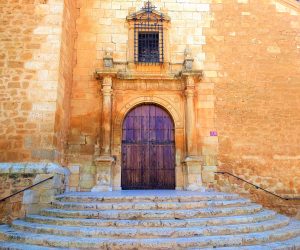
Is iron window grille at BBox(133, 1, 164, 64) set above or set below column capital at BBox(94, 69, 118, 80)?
above

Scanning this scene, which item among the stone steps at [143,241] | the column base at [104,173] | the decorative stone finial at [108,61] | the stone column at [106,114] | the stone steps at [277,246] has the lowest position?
the stone steps at [277,246]

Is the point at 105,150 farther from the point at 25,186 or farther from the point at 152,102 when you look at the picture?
the point at 25,186

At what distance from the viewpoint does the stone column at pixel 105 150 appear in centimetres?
702

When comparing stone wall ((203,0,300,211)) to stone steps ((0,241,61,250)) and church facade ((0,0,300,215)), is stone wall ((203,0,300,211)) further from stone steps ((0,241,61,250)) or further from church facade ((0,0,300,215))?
stone steps ((0,241,61,250))

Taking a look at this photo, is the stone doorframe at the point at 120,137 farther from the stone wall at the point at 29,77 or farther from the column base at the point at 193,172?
the stone wall at the point at 29,77

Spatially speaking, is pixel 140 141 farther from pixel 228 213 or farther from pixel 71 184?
pixel 228 213

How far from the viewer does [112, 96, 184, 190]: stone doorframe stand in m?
7.32

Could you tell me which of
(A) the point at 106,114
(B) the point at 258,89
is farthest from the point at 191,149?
(B) the point at 258,89

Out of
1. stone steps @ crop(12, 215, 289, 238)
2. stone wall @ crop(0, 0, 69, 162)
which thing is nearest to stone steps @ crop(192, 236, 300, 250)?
stone steps @ crop(12, 215, 289, 238)

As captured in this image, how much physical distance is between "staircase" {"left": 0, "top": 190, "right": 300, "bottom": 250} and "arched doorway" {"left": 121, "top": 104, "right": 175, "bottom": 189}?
2247 mm

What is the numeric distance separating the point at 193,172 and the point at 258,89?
2.86 metres

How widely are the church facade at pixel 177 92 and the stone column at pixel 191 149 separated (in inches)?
1.0

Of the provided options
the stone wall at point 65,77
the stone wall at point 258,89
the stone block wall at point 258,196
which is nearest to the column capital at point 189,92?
the stone wall at point 258,89

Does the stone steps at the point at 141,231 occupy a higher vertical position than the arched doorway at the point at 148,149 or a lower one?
lower
